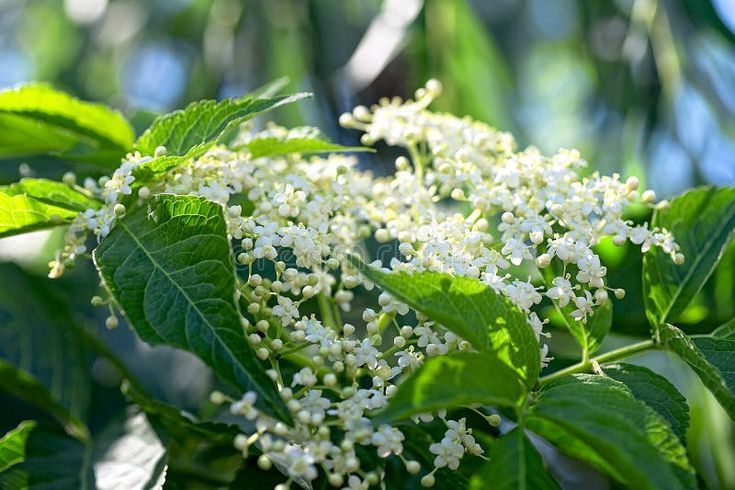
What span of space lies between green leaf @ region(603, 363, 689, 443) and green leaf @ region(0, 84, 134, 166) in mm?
743

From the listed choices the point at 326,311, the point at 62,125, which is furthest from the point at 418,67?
the point at 326,311

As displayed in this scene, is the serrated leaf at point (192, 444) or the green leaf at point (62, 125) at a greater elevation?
the green leaf at point (62, 125)

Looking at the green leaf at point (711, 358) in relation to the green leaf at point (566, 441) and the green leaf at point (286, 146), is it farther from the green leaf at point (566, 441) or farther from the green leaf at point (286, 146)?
the green leaf at point (286, 146)

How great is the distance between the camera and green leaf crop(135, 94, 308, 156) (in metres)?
0.97

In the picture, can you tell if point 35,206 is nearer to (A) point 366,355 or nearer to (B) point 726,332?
(A) point 366,355

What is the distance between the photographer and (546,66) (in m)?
3.38

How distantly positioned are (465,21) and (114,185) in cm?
160

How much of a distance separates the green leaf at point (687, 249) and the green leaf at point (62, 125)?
0.73 meters

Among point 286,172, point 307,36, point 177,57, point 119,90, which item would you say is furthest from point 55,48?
point 286,172

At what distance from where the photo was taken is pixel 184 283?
0.82m

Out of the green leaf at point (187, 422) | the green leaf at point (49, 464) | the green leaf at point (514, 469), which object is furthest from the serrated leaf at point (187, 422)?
the green leaf at point (514, 469)

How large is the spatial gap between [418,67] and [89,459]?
151 cm

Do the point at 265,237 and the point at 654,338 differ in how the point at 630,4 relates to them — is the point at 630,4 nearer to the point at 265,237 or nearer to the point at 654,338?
the point at 654,338

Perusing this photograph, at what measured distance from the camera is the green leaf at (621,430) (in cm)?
69
